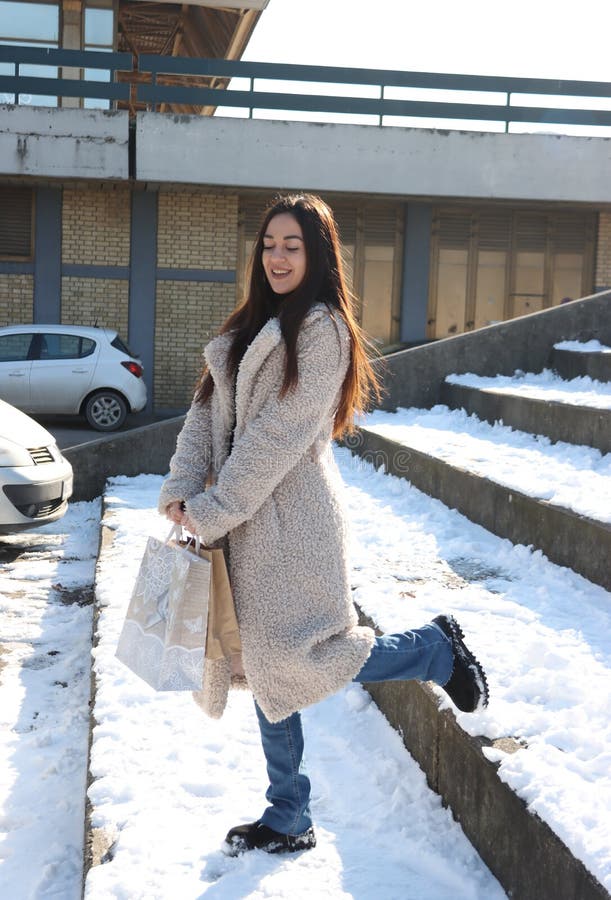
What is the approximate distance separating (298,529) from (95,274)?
1605 centimetres

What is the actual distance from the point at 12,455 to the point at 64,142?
10849 millimetres

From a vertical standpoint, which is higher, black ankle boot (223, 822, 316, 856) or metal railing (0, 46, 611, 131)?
metal railing (0, 46, 611, 131)

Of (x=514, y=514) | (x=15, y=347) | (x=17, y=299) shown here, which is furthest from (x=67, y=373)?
(x=514, y=514)

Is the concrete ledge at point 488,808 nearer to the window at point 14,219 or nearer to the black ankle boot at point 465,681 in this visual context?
the black ankle boot at point 465,681

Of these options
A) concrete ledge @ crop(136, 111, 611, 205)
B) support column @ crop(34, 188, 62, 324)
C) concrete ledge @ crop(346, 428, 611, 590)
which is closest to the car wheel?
support column @ crop(34, 188, 62, 324)

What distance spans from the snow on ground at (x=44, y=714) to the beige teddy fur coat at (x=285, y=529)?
0.85 m

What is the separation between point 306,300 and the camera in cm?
264

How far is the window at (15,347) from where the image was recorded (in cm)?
1457

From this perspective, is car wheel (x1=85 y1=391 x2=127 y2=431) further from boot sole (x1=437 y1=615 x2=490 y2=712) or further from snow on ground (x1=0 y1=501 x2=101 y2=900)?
boot sole (x1=437 y1=615 x2=490 y2=712)

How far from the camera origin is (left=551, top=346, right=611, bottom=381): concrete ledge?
7.55 meters

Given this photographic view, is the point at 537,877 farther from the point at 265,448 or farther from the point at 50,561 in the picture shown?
the point at 50,561

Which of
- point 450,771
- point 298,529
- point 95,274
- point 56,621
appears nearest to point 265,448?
point 298,529

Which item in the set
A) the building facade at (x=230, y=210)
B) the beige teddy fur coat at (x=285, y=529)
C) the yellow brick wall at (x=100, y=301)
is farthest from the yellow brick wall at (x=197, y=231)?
the beige teddy fur coat at (x=285, y=529)

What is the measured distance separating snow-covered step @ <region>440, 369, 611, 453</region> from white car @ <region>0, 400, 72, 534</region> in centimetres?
329
